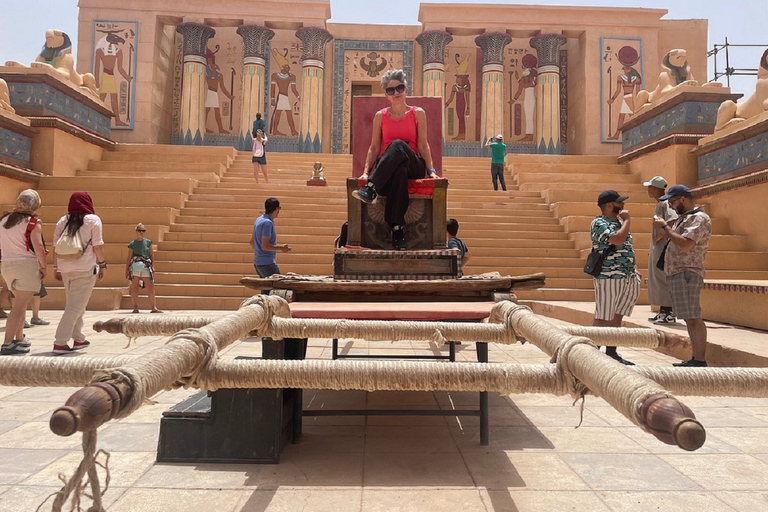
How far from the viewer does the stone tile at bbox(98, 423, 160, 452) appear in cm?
238

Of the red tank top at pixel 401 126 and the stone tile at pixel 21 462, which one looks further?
the red tank top at pixel 401 126

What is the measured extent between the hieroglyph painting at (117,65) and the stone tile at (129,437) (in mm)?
16930

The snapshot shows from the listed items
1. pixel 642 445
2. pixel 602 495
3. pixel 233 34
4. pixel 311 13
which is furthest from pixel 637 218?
pixel 233 34

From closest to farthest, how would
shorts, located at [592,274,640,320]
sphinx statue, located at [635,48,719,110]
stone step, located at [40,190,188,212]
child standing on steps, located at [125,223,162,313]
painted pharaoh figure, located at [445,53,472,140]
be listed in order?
shorts, located at [592,274,640,320] < child standing on steps, located at [125,223,162,313] < stone step, located at [40,190,188,212] < sphinx statue, located at [635,48,719,110] < painted pharaoh figure, located at [445,53,472,140]

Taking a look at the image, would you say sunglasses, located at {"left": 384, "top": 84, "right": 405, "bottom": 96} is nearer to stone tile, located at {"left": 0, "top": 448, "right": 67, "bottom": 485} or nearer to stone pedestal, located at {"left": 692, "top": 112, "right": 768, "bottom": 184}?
stone tile, located at {"left": 0, "top": 448, "right": 67, "bottom": 485}

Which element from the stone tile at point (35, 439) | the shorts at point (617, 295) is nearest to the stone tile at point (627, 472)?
the shorts at point (617, 295)

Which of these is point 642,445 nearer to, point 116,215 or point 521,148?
point 116,215

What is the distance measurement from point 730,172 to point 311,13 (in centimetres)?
1412

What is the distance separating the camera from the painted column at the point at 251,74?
59.8 feet

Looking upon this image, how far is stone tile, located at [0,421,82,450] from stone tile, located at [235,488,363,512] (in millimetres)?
1056

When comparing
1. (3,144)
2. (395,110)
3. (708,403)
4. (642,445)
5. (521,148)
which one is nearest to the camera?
(642,445)

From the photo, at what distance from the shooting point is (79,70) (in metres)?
17.1

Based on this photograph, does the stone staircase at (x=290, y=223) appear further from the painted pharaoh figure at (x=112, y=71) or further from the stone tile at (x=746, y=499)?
the stone tile at (x=746, y=499)

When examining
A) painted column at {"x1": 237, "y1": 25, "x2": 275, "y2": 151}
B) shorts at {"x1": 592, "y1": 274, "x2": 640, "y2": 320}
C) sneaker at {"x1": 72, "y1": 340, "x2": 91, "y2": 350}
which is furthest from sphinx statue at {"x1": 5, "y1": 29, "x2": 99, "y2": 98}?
shorts at {"x1": 592, "y1": 274, "x2": 640, "y2": 320}
